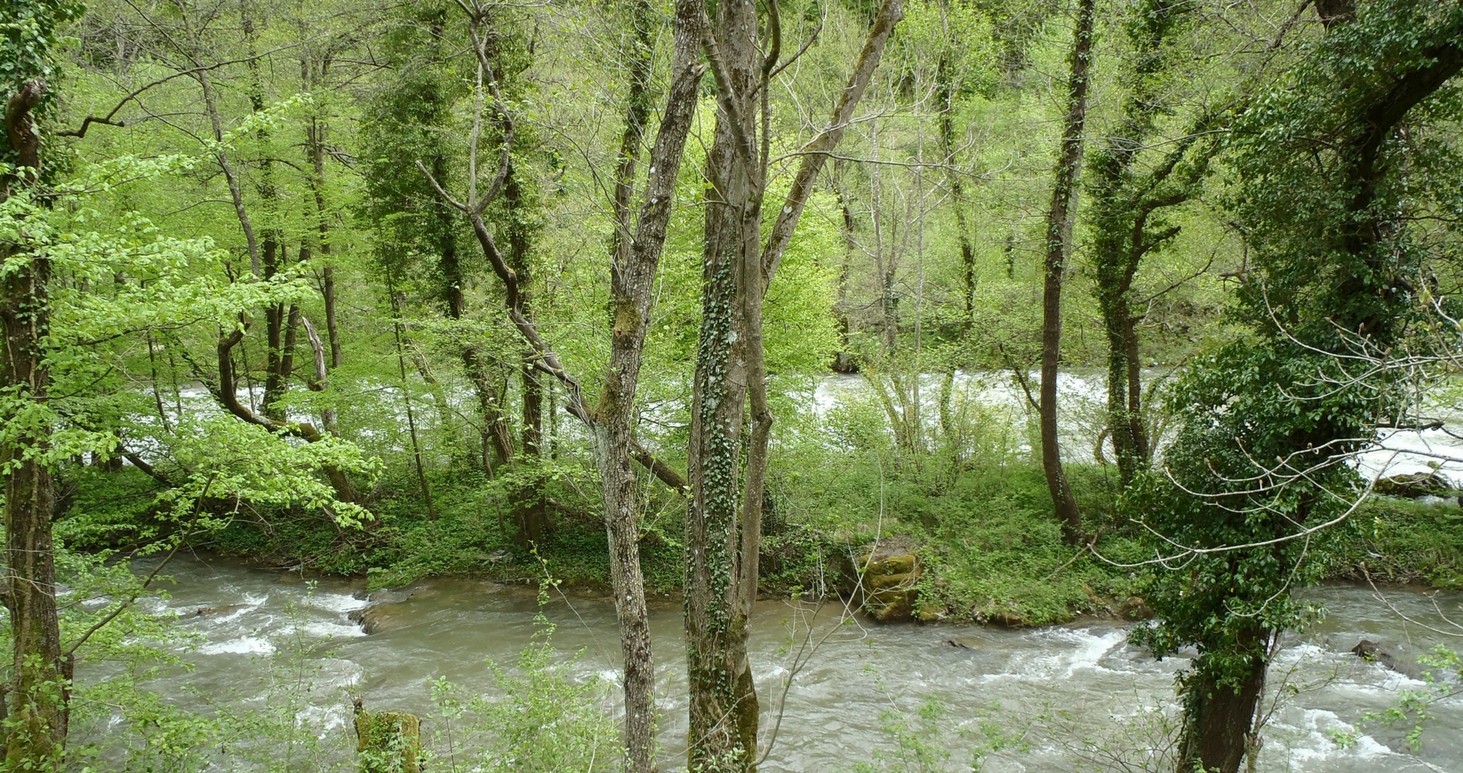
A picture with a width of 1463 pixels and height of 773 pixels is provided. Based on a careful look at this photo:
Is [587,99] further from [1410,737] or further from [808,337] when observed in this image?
[1410,737]

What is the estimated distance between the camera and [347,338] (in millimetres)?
16312

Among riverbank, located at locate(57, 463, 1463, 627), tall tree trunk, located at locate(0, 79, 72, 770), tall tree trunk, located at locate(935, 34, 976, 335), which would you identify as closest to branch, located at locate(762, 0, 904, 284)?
tall tree trunk, located at locate(0, 79, 72, 770)

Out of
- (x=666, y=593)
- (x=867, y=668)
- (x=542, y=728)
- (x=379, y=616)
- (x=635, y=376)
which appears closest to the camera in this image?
(x=635, y=376)

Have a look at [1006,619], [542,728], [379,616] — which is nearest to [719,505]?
[542,728]

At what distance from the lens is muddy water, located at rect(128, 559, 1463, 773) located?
7836 millimetres

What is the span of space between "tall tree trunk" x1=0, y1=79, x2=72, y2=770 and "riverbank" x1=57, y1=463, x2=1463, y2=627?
552cm

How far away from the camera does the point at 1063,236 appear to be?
11.8 metres

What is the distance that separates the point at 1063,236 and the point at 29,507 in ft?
41.2

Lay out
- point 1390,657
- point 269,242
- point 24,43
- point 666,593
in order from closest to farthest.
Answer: point 24,43
point 1390,657
point 666,593
point 269,242

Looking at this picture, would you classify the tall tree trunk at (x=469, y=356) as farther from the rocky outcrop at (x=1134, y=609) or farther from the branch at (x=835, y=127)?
the rocky outcrop at (x=1134, y=609)

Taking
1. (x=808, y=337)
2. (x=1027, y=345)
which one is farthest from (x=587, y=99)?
(x=1027, y=345)

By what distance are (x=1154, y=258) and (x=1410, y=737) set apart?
925cm

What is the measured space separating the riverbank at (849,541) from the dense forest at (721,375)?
0.10 m

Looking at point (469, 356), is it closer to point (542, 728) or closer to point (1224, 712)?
point (542, 728)
